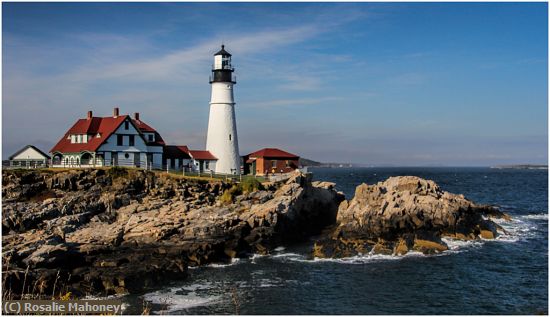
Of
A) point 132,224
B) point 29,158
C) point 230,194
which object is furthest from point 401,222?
point 29,158

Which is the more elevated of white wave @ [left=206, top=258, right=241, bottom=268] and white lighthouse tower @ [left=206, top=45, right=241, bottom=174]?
white lighthouse tower @ [left=206, top=45, right=241, bottom=174]

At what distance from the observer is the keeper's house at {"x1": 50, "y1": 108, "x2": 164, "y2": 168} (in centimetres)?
4466

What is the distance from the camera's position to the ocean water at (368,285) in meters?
23.2

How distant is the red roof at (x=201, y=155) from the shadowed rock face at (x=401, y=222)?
14.9m

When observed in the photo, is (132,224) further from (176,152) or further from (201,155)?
(176,152)

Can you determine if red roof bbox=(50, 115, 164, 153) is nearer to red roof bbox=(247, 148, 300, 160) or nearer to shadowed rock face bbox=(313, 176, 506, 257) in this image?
red roof bbox=(247, 148, 300, 160)

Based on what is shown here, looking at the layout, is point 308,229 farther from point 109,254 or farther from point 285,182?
point 109,254

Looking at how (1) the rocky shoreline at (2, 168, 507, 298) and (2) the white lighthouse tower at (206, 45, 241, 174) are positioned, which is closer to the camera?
(1) the rocky shoreline at (2, 168, 507, 298)

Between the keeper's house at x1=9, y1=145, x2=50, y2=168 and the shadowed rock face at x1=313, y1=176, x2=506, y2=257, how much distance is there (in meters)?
27.0

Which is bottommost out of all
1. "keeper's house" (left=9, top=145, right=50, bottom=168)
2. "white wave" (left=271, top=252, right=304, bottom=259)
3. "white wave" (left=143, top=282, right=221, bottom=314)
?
"white wave" (left=143, top=282, right=221, bottom=314)

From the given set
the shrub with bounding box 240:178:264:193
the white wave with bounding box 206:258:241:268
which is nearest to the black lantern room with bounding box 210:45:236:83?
the shrub with bounding box 240:178:264:193

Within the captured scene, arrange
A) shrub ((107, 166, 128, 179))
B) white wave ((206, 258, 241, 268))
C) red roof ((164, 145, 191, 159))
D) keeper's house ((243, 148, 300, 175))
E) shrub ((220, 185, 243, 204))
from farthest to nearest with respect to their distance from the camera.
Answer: keeper's house ((243, 148, 300, 175))
red roof ((164, 145, 191, 159))
shrub ((107, 166, 128, 179))
shrub ((220, 185, 243, 204))
white wave ((206, 258, 241, 268))

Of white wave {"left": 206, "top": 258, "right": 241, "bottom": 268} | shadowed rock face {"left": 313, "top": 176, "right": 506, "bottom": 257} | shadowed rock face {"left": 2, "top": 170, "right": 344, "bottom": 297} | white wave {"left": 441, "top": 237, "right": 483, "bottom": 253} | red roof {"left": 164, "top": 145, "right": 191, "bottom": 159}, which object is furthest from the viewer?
red roof {"left": 164, "top": 145, "right": 191, "bottom": 159}

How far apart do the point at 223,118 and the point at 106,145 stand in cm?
1148
